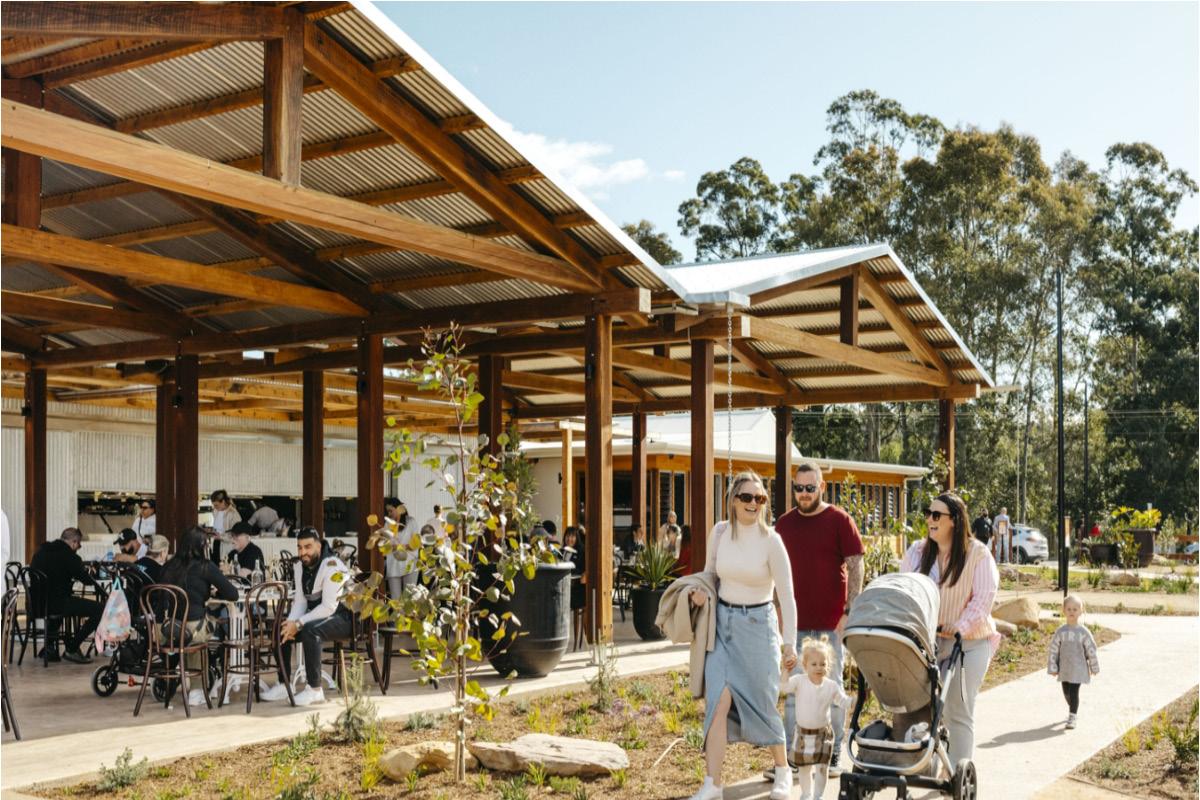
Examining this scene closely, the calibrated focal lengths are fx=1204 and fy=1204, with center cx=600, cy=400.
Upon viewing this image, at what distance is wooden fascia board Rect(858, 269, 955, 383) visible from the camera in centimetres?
1481

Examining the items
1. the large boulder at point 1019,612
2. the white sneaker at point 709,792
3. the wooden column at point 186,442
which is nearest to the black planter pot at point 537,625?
the white sneaker at point 709,792

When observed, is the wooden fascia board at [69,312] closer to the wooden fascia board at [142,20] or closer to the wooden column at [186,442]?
the wooden column at [186,442]

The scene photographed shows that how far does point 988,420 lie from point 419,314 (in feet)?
108

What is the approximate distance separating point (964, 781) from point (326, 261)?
8507 mm

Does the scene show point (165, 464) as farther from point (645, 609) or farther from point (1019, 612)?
point (1019, 612)

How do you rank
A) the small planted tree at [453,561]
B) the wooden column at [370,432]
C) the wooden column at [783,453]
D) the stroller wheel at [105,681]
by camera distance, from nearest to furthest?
the small planted tree at [453,561]
the stroller wheel at [105,681]
the wooden column at [370,432]
the wooden column at [783,453]

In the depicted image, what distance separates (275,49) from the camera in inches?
312

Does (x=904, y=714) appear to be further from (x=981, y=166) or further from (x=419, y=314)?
(x=981, y=166)

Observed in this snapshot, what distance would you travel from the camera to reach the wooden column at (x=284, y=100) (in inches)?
302

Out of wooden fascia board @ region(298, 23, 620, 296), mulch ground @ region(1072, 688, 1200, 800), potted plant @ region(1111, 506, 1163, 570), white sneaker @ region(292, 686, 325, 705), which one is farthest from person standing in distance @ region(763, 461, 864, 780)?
potted plant @ region(1111, 506, 1163, 570)

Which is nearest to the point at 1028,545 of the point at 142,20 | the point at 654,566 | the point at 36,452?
the point at 654,566

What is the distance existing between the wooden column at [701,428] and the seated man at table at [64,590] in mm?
5702

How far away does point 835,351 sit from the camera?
1402 centimetres

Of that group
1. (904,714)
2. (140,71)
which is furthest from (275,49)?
(904,714)
